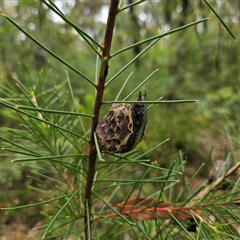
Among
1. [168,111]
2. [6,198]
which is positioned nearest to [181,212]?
[6,198]

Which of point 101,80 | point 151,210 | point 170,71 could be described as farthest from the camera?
point 170,71

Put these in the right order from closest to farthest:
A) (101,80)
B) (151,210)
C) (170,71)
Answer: (101,80) < (151,210) < (170,71)

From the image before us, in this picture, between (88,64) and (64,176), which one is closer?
(64,176)

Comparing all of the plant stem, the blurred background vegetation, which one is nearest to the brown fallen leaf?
the plant stem

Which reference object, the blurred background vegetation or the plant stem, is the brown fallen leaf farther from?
the blurred background vegetation

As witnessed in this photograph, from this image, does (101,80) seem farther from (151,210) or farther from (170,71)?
(170,71)

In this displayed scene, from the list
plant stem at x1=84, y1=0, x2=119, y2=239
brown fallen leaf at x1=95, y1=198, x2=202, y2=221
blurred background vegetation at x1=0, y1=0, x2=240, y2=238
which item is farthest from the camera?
blurred background vegetation at x1=0, y1=0, x2=240, y2=238

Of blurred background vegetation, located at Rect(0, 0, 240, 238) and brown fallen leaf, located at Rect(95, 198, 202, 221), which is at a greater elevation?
blurred background vegetation, located at Rect(0, 0, 240, 238)

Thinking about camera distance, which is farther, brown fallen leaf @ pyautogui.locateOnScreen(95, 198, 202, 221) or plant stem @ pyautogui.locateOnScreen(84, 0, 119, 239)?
brown fallen leaf @ pyautogui.locateOnScreen(95, 198, 202, 221)

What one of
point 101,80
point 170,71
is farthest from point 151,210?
point 170,71

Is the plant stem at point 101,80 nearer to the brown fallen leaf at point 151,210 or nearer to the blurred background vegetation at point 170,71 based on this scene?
the brown fallen leaf at point 151,210

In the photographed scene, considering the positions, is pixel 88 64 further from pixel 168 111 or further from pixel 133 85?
pixel 168 111
